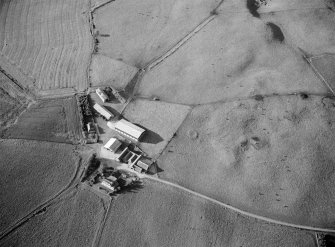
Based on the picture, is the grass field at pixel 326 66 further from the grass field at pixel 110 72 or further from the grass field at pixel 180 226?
the grass field at pixel 110 72

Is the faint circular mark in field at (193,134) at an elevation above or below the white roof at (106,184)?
below

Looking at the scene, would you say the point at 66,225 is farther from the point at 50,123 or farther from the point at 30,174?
the point at 50,123

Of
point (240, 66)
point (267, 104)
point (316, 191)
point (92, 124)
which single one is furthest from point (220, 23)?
point (316, 191)

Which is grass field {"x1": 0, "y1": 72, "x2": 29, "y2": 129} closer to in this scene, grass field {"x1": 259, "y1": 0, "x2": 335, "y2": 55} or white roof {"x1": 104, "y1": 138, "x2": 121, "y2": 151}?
white roof {"x1": 104, "y1": 138, "x2": 121, "y2": 151}

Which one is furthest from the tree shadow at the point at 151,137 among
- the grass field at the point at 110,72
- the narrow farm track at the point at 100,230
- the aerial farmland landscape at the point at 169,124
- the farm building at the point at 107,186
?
the narrow farm track at the point at 100,230

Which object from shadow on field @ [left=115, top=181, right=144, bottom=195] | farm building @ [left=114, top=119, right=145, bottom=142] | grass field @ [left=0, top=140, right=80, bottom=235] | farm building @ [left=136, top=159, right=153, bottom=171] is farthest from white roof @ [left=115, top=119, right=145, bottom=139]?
grass field @ [left=0, top=140, right=80, bottom=235]

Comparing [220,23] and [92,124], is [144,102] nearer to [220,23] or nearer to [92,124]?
[92,124]

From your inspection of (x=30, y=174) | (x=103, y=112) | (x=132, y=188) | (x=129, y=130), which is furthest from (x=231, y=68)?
(x=30, y=174)
